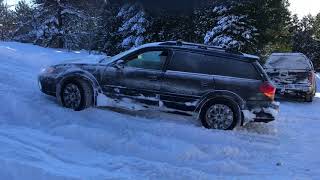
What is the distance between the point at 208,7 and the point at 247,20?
8.61ft

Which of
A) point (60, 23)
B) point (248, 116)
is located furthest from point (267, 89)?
point (60, 23)

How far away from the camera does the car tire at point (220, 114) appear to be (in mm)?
9461

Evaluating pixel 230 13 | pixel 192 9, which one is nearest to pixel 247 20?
pixel 230 13

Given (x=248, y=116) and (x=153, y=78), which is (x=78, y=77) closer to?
(x=153, y=78)

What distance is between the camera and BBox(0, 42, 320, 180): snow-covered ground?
657 cm

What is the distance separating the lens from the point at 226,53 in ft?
32.2

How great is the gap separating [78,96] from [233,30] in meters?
20.8

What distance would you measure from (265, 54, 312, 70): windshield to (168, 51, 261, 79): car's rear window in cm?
697

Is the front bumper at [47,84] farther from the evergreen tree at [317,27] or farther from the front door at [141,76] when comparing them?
the evergreen tree at [317,27]

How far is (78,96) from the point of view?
9.66 metres

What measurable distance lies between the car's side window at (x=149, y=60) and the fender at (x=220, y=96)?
97 cm

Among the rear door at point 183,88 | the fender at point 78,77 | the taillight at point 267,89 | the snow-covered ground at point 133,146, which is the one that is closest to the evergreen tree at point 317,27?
the snow-covered ground at point 133,146

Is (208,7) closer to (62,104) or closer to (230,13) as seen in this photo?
(230,13)

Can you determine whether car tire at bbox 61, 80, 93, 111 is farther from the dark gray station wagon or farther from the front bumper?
the front bumper
